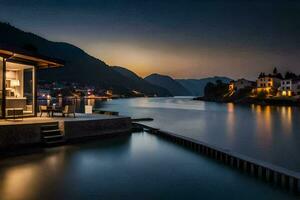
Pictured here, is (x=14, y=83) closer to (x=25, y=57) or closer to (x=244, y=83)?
(x=25, y=57)

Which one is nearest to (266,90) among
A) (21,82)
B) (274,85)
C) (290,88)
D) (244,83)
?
(274,85)

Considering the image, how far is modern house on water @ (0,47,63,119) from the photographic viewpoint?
51.3 feet

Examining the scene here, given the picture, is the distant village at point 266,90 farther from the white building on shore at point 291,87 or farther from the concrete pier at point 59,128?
the concrete pier at point 59,128

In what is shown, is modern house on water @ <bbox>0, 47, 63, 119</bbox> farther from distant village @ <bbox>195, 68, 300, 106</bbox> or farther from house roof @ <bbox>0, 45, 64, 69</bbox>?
distant village @ <bbox>195, 68, 300, 106</bbox>

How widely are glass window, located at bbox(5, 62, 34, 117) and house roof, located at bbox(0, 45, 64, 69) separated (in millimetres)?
522

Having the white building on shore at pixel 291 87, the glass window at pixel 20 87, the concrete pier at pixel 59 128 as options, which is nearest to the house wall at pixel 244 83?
the white building on shore at pixel 291 87

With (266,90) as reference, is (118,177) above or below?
below

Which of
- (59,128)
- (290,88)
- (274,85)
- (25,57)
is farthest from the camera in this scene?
(274,85)

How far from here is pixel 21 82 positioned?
18.2 m

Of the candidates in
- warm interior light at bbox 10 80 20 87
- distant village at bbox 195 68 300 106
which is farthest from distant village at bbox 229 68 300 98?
warm interior light at bbox 10 80 20 87

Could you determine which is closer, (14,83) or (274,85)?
(14,83)

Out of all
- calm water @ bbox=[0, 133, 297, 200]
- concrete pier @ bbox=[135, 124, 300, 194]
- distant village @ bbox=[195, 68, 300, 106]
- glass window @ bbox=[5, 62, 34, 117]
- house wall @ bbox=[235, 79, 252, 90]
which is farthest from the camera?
house wall @ bbox=[235, 79, 252, 90]

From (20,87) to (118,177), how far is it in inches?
448

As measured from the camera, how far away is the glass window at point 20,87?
17281mm
